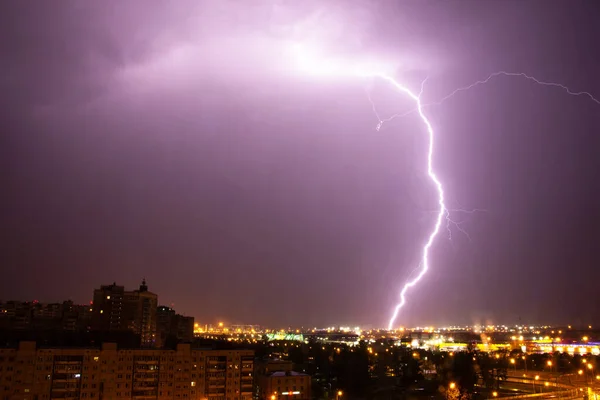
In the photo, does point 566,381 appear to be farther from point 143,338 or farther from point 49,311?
point 49,311

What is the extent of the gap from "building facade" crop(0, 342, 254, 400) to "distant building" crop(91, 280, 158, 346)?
21.4 m

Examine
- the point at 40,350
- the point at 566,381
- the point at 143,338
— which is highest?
the point at 143,338

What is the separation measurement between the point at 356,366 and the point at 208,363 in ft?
39.3

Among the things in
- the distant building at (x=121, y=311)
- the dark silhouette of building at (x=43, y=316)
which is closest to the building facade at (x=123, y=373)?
the distant building at (x=121, y=311)

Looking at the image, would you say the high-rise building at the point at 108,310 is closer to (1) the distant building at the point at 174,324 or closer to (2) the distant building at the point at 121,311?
(2) the distant building at the point at 121,311

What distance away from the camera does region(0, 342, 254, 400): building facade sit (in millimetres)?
18531

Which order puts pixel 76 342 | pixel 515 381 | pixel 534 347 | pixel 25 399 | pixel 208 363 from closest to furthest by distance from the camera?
pixel 25 399 → pixel 208 363 → pixel 76 342 → pixel 515 381 → pixel 534 347

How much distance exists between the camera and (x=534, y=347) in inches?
2082

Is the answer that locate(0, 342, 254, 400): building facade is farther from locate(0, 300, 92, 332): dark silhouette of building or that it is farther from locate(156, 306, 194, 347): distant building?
locate(156, 306, 194, 347): distant building

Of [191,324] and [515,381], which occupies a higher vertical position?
[191,324]

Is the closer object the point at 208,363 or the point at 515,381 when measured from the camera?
the point at 208,363

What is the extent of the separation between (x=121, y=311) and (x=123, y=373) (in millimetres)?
23889

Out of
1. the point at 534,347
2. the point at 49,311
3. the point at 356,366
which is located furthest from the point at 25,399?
the point at 534,347

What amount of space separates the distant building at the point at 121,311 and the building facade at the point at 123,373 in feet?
70.2
